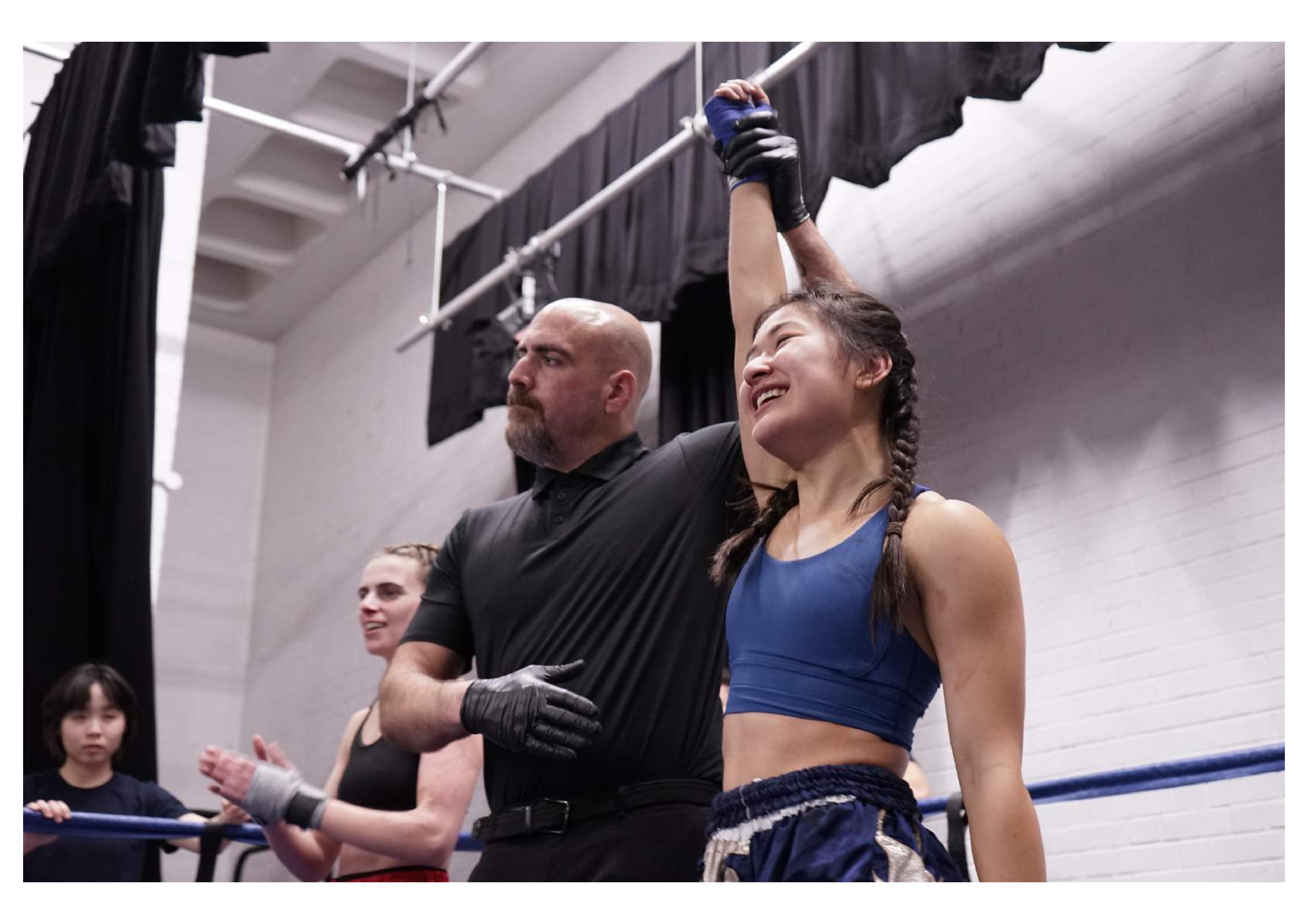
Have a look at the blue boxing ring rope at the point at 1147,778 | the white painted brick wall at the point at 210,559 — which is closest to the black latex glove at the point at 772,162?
the blue boxing ring rope at the point at 1147,778

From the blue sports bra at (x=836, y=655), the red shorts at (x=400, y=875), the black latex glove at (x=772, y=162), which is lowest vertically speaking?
the red shorts at (x=400, y=875)

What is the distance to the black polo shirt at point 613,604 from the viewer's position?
6.01ft

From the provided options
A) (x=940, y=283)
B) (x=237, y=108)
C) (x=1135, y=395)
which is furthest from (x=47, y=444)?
(x=1135, y=395)

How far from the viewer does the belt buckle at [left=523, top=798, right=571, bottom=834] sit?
180 cm

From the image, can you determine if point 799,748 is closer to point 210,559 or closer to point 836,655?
point 836,655

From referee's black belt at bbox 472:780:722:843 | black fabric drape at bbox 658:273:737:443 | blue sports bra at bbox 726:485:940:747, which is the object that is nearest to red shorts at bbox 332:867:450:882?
referee's black belt at bbox 472:780:722:843

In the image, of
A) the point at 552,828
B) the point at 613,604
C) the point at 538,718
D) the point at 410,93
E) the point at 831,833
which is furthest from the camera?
the point at 410,93

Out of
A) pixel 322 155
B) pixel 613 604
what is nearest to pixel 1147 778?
pixel 613 604

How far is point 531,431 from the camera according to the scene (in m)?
2.04

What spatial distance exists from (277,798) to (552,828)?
1.05m

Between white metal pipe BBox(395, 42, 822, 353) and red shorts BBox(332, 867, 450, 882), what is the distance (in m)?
2.24

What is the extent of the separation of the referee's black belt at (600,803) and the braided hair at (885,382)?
34 cm

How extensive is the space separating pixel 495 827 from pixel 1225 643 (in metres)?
2.38

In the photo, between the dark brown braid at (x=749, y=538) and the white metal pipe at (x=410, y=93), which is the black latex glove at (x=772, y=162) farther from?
the white metal pipe at (x=410, y=93)
